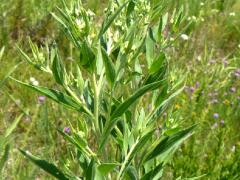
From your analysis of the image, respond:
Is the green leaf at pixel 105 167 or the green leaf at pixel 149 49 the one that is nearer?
the green leaf at pixel 105 167

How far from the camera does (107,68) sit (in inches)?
37.8

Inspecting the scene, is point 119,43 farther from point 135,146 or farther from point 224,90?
point 224,90

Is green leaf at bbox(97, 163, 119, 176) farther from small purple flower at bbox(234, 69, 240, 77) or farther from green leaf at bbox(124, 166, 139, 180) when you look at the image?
small purple flower at bbox(234, 69, 240, 77)

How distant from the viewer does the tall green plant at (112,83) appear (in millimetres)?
975

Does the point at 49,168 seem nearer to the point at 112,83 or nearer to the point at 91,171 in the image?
the point at 91,171

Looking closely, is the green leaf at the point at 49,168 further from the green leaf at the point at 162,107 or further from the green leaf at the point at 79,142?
the green leaf at the point at 162,107

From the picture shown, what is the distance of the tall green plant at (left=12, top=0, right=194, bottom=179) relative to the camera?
975mm

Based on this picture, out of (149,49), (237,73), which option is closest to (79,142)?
(149,49)

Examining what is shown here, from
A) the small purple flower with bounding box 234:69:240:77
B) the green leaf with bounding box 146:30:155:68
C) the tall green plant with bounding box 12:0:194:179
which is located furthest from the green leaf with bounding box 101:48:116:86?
the small purple flower with bounding box 234:69:240:77

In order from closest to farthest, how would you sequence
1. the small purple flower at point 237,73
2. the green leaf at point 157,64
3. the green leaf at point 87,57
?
1. the green leaf at point 87,57
2. the green leaf at point 157,64
3. the small purple flower at point 237,73

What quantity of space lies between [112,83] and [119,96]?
375 millimetres

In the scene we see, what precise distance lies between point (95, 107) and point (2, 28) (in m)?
2.40

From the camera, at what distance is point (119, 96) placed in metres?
1.35

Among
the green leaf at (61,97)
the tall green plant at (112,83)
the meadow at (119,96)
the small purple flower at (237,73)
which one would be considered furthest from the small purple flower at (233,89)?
the green leaf at (61,97)
